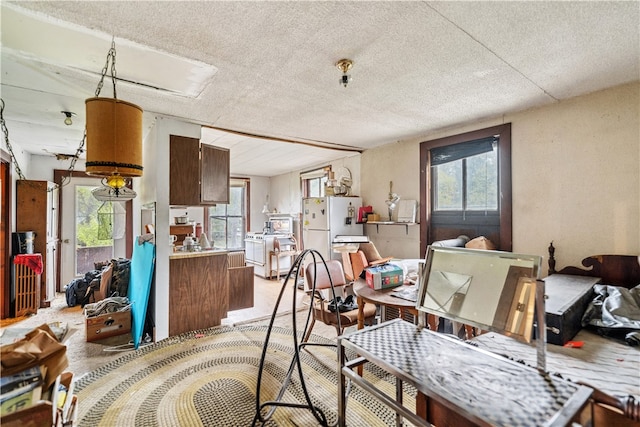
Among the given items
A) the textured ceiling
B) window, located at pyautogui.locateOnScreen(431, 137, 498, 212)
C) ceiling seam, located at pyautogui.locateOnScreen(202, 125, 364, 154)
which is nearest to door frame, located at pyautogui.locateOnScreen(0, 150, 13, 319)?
the textured ceiling

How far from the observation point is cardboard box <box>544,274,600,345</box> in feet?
4.96

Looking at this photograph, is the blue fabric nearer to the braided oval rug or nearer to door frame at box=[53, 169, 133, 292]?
the braided oval rug

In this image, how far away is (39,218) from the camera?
395 centimetres

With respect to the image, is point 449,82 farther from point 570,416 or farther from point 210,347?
point 210,347

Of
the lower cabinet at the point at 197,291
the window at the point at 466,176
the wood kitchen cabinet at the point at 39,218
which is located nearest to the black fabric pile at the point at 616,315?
the window at the point at 466,176

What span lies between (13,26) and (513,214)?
414 centimetres

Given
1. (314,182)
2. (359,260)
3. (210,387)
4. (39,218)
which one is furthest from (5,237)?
(314,182)

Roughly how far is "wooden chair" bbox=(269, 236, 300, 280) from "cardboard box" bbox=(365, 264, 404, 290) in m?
3.62

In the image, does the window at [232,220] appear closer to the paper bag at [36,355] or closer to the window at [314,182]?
the window at [314,182]

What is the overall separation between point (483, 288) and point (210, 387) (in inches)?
82.7

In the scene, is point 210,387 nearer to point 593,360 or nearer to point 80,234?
point 593,360

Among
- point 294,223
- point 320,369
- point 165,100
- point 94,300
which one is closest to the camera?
point 320,369

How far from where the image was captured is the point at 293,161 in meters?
5.73

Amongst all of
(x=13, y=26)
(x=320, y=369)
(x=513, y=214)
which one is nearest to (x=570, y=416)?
(x=320, y=369)
